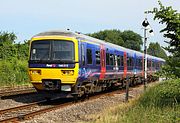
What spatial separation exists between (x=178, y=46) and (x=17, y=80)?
22.4m

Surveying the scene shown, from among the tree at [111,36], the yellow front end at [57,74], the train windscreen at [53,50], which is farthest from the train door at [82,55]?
the tree at [111,36]

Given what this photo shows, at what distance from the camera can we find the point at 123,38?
4328 inches

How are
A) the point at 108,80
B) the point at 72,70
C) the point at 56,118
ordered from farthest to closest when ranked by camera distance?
the point at 108,80 < the point at 72,70 < the point at 56,118

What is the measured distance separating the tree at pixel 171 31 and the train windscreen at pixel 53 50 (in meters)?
5.51

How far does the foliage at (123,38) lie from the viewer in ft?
338

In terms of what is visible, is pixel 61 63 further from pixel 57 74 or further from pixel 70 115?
pixel 70 115

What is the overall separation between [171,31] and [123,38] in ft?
325

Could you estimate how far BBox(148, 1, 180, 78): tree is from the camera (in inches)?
424

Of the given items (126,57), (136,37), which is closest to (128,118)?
(126,57)

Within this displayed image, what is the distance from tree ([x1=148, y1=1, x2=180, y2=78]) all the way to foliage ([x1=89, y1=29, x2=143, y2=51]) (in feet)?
293

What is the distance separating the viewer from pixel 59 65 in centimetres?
1598

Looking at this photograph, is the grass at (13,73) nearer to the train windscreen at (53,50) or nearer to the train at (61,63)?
the train at (61,63)

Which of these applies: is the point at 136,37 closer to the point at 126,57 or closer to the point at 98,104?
the point at 126,57

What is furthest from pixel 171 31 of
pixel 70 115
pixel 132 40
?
pixel 132 40
